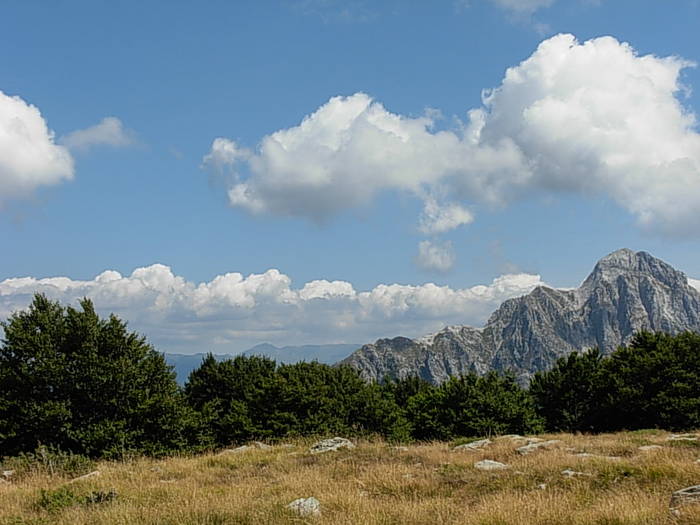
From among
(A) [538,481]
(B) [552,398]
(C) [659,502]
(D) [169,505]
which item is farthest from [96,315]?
(B) [552,398]

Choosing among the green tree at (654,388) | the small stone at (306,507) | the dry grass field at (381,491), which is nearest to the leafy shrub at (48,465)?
the dry grass field at (381,491)

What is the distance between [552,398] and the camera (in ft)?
126

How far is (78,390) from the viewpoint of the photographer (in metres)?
23.5

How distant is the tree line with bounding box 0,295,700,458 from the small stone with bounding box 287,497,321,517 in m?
14.6

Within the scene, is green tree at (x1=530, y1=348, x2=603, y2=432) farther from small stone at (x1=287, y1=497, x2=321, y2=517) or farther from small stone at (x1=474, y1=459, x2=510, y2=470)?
small stone at (x1=287, y1=497, x2=321, y2=517)

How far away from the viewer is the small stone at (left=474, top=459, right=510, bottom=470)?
13078mm

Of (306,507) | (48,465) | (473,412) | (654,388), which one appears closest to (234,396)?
(473,412)

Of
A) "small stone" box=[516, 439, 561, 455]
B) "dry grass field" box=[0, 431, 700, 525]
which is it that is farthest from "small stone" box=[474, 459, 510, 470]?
"small stone" box=[516, 439, 561, 455]

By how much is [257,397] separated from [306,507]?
925 inches

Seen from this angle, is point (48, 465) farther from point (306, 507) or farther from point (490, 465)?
point (490, 465)

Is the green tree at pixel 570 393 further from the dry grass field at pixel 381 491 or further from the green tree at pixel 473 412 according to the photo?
the dry grass field at pixel 381 491

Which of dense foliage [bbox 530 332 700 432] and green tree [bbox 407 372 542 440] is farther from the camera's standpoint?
dense foliage [bbox 530 332 700 432]

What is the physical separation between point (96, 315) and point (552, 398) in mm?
30725

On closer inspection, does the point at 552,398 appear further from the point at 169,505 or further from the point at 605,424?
the point at 169,505
